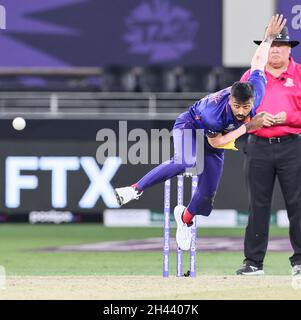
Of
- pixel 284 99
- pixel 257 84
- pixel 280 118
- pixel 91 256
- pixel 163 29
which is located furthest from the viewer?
pixel 163 29

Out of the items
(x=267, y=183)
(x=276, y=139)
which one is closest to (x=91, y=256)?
(x=267, y=183)

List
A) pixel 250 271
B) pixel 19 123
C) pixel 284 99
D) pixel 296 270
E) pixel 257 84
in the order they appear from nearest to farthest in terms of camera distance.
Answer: pixel 257 84, pixel 284 99, pixel 296 270, pixel 250 271, pixel 19 123

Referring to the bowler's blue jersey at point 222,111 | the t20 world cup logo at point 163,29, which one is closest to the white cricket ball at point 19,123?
the t20 world cup logo at point 163,29

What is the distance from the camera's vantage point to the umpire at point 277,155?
34.6 ft

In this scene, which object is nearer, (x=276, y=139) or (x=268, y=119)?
(x=268, y=119)

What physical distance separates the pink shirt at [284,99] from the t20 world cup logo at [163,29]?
10.0m

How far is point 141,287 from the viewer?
977 cm

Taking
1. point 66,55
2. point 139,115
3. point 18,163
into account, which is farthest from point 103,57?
point 18,163

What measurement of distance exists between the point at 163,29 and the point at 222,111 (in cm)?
1081

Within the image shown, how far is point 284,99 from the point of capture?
34.6 ft

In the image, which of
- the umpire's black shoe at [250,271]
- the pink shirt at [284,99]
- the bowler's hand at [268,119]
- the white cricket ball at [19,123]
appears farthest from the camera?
the white cricket ball at [19,123]

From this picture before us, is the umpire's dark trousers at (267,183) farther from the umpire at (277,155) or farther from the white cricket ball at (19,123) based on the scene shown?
the white cricket ball at (19,123)

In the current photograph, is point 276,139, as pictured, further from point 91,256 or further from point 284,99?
point 91,256

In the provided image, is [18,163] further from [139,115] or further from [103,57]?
[103,57]
